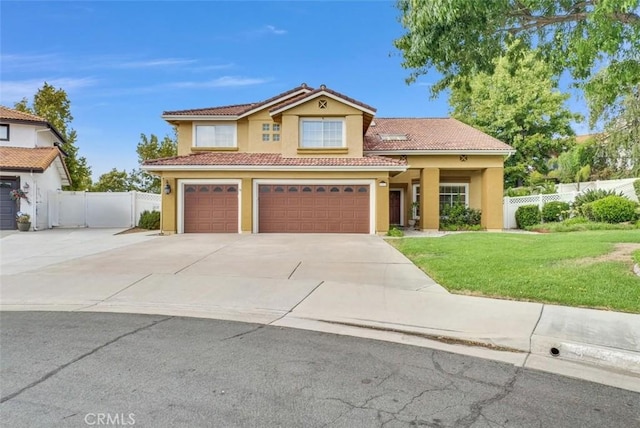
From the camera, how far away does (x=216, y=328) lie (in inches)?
229

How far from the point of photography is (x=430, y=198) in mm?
21391

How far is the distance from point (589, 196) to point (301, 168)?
15070 millimetres

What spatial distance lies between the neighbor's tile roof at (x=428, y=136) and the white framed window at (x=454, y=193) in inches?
108

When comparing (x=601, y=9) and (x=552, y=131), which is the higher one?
(x=552, y=131)

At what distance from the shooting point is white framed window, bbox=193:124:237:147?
856 inches

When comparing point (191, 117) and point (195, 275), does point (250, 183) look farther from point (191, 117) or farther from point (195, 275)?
point (195, 275)

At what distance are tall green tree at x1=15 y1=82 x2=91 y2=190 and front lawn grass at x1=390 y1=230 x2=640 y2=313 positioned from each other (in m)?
28.9

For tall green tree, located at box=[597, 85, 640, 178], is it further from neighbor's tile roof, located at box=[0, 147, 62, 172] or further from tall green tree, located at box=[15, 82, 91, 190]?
tall green tree, located at box=[15, 82, 91, 190]

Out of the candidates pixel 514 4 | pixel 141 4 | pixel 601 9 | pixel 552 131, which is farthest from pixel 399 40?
pixel 552 131

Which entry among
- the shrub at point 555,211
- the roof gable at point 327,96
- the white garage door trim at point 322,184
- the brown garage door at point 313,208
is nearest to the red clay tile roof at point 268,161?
the white garage door trim at point 322,184

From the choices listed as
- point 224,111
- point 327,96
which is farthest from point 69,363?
point 224,111

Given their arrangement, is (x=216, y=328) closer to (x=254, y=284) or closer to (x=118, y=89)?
(x=254, y=284)

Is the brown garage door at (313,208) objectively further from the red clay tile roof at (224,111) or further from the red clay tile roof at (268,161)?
the red clay tile roof at (224,111)

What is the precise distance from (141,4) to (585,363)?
17768 mm
